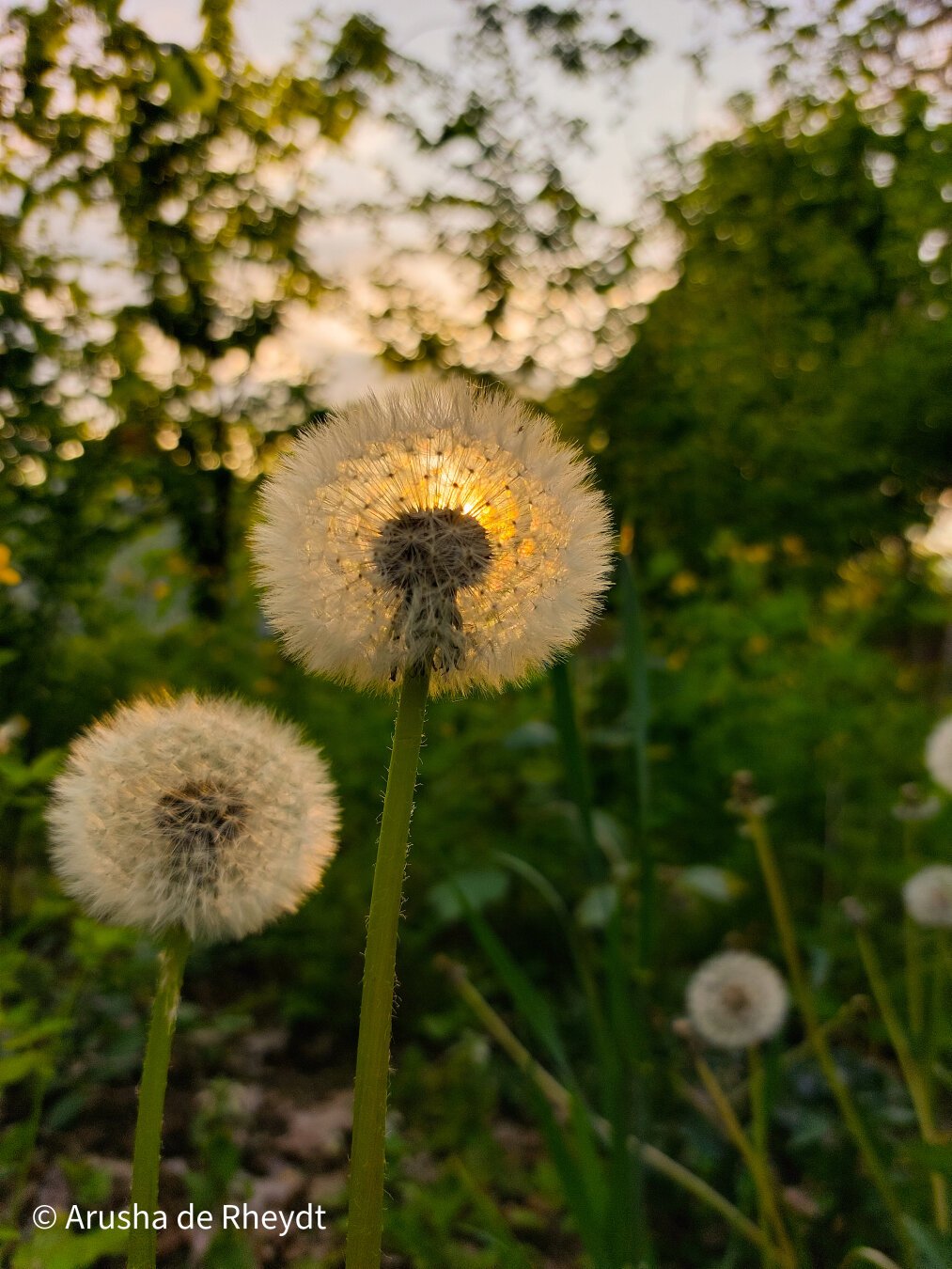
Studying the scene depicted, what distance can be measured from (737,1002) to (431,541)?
1.51 m

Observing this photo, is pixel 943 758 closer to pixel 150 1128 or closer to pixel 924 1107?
pixel 924 1107

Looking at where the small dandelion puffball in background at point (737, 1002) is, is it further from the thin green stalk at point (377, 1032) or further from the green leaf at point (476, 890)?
the thin green stalk at point (377, 1032)

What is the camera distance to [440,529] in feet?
2.84

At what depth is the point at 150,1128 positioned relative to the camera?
0.82 meters

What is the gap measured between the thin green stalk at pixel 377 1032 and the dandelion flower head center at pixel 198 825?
272mm

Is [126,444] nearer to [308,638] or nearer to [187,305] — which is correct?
[187,305]

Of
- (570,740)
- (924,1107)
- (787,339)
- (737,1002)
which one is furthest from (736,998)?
(787,339)

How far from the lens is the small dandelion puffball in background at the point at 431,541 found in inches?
33.6

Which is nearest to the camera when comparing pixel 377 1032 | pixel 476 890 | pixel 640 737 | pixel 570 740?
pixel 377 1032

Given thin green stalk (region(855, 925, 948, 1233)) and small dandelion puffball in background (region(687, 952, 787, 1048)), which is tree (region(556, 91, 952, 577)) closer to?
small dandelion puffball in background (region(687, 952, 787, 1048))

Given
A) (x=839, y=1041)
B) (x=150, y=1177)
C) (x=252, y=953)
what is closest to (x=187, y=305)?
(x=252, y=953)

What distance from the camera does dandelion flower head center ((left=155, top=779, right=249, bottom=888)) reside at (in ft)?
3.18

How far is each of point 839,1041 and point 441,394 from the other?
10.1ft

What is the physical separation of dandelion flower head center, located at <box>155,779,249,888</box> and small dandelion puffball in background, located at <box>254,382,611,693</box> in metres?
0.23
